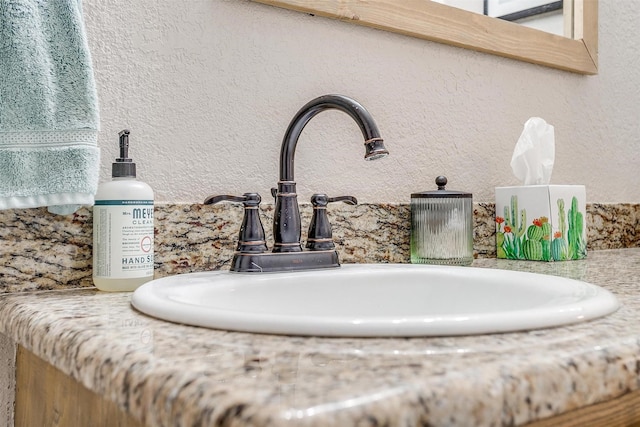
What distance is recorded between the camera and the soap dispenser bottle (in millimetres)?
700

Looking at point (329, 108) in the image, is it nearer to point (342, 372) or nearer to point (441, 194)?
point (441, 194)

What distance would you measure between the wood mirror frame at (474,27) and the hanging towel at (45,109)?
1.13 ft

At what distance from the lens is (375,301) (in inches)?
32.1

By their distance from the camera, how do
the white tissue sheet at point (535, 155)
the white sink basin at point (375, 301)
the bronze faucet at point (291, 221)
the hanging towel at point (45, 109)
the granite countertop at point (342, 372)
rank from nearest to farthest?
the granite countertop at point (342, 372) < the white sink basin at point (375, 301) < the hanging towel at point (45, 109) < the bronze faucet at point (291, 221) < the white tissue sheet at point (535, 155)

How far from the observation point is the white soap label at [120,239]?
2.30ft

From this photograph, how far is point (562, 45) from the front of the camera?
52.6 inches

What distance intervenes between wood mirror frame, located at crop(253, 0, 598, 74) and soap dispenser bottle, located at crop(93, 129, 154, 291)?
1.29 feet

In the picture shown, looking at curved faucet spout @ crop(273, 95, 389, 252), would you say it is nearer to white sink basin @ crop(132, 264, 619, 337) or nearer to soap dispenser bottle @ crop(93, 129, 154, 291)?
white sink basin @ crop(132, 264, 619, 337)

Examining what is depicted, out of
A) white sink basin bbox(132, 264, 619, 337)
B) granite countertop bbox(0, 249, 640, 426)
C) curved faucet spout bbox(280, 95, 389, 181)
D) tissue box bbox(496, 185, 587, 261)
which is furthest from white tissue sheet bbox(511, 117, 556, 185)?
granite countertop bbox(0, 249, 640, 426)

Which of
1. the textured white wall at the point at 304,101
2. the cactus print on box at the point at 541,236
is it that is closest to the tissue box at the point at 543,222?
the cactus print on box at the point at 541,236

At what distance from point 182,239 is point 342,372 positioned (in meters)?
0.53

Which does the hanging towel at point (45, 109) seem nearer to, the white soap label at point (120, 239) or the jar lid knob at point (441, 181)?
the white soap label at point (120, 239)

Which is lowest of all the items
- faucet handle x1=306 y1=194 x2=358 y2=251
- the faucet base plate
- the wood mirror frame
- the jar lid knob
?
the faucet base plate

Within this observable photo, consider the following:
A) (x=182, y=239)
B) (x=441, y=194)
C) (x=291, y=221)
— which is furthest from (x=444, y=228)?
(x=182, y=239)
